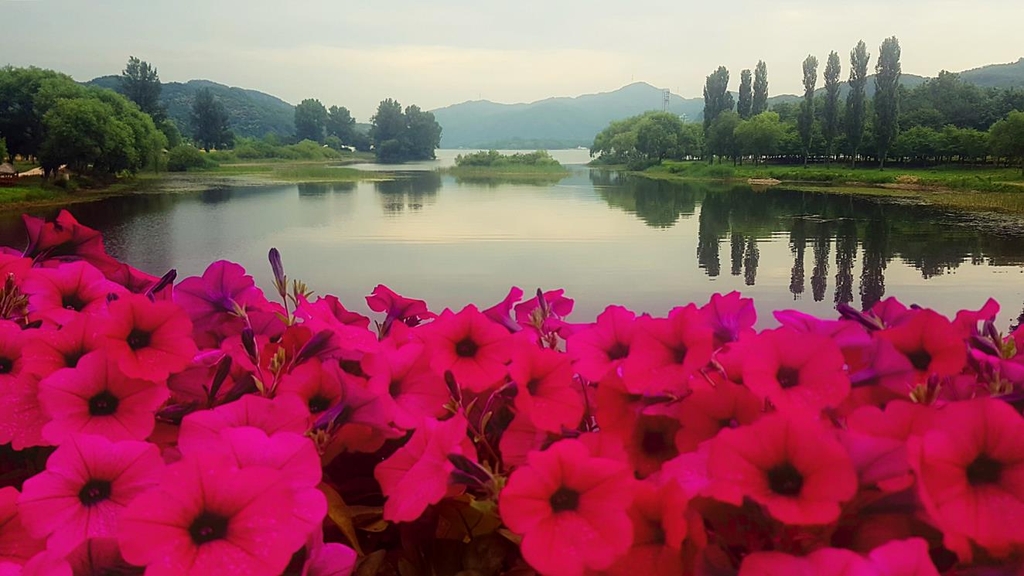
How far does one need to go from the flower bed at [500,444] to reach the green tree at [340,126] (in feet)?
357

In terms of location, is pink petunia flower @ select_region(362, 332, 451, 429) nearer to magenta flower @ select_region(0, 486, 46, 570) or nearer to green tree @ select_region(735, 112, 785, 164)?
magenta flower @ select_region(0, 486, 46, 570)

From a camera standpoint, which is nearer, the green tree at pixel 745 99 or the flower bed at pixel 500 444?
the flower bed at pixel 500 444

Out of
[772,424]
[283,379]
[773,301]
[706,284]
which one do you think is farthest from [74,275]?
[706,284]

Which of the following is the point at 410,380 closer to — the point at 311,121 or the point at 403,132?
the point at 403,132

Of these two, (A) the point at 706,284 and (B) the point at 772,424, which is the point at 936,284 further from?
(B) the point at 772,424

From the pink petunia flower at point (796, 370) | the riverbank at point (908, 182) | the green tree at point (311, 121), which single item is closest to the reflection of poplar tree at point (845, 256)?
the riverbank at point (908, 182)

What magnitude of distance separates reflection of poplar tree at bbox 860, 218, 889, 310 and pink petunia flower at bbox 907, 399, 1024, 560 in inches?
450

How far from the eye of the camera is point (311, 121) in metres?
101

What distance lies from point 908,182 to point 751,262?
1472 inches

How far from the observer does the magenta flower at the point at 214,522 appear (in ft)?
1.62

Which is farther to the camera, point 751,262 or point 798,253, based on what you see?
point 798,253

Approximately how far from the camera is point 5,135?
4462 centimetres

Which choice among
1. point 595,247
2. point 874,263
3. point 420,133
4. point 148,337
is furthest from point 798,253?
point 420,133

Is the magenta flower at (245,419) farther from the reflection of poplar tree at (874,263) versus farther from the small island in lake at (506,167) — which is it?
the small island in lake at (506,167)
